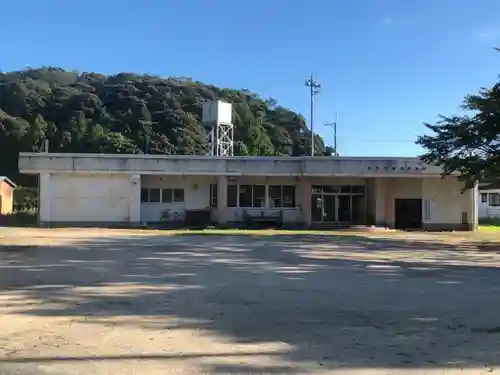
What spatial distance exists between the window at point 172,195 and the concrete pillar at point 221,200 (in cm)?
228

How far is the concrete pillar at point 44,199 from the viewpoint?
1357 inches

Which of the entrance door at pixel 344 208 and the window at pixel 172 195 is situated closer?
the window at pixel 172 195

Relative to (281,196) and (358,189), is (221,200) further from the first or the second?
(358,189)

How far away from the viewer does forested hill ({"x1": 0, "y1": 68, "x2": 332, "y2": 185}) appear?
249 ft

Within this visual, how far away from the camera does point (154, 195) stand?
3725 cm

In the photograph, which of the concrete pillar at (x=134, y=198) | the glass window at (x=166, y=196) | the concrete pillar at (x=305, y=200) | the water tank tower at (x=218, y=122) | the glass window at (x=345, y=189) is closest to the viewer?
the concrete pillar at (x=134, y=198)

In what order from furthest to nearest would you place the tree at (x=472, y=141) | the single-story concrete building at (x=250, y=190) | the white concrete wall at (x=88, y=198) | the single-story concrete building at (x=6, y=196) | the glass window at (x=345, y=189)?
1. the single-story concrete building at (x=6, y=196)
2. the glass window at (x=345, y=189)
3. the single-story concrete building at (x=250, y=190)
4. the white concrete wall at (x=88, y=198)
5. the tree at (x=472, y=141)

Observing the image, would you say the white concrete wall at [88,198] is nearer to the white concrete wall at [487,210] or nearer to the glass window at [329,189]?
the glass window at [329,189]

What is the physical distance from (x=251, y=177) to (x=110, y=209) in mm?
8302

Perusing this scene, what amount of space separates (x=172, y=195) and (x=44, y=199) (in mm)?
7185

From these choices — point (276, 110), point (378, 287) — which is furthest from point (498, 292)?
point (276, 110)

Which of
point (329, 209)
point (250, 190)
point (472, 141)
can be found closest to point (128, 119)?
point (250, 190)

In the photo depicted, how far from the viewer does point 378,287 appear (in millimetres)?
12539

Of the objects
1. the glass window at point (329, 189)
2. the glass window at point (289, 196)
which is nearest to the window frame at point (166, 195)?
the glass window at point (289, 196)
